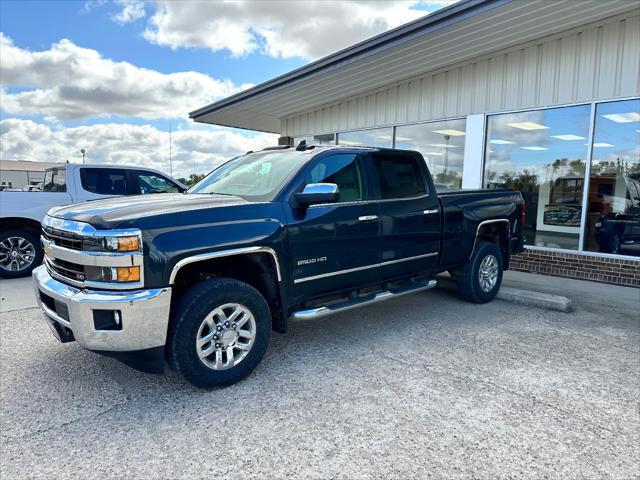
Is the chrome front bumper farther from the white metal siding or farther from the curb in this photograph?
the white metal siding

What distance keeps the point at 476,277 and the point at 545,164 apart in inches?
158

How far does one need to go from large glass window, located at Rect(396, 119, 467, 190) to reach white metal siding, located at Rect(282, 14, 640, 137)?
0.25m

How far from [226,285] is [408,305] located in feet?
10.8

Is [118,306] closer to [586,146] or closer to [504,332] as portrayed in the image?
[504,332]

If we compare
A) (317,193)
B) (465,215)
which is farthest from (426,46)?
(317,193)

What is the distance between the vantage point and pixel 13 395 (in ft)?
11.0

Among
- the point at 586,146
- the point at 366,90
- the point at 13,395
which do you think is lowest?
the point at 13,395

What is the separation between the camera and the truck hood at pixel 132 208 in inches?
121

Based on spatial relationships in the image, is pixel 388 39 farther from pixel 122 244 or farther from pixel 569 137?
pixel 122 244

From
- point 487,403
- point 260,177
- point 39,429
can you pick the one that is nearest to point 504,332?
point 487,403

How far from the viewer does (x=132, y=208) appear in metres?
3.28

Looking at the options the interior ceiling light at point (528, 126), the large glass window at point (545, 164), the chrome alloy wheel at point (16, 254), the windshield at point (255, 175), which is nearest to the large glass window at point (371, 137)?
the large glass window at point (545, 164)

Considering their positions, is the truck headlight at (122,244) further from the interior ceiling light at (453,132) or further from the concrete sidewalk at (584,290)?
the interior ceiling light at (453,132)

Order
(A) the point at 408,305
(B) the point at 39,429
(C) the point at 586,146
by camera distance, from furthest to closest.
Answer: (C) the point at 586,146 < (A) the point at 408,305 < (B) the point at 39,429
